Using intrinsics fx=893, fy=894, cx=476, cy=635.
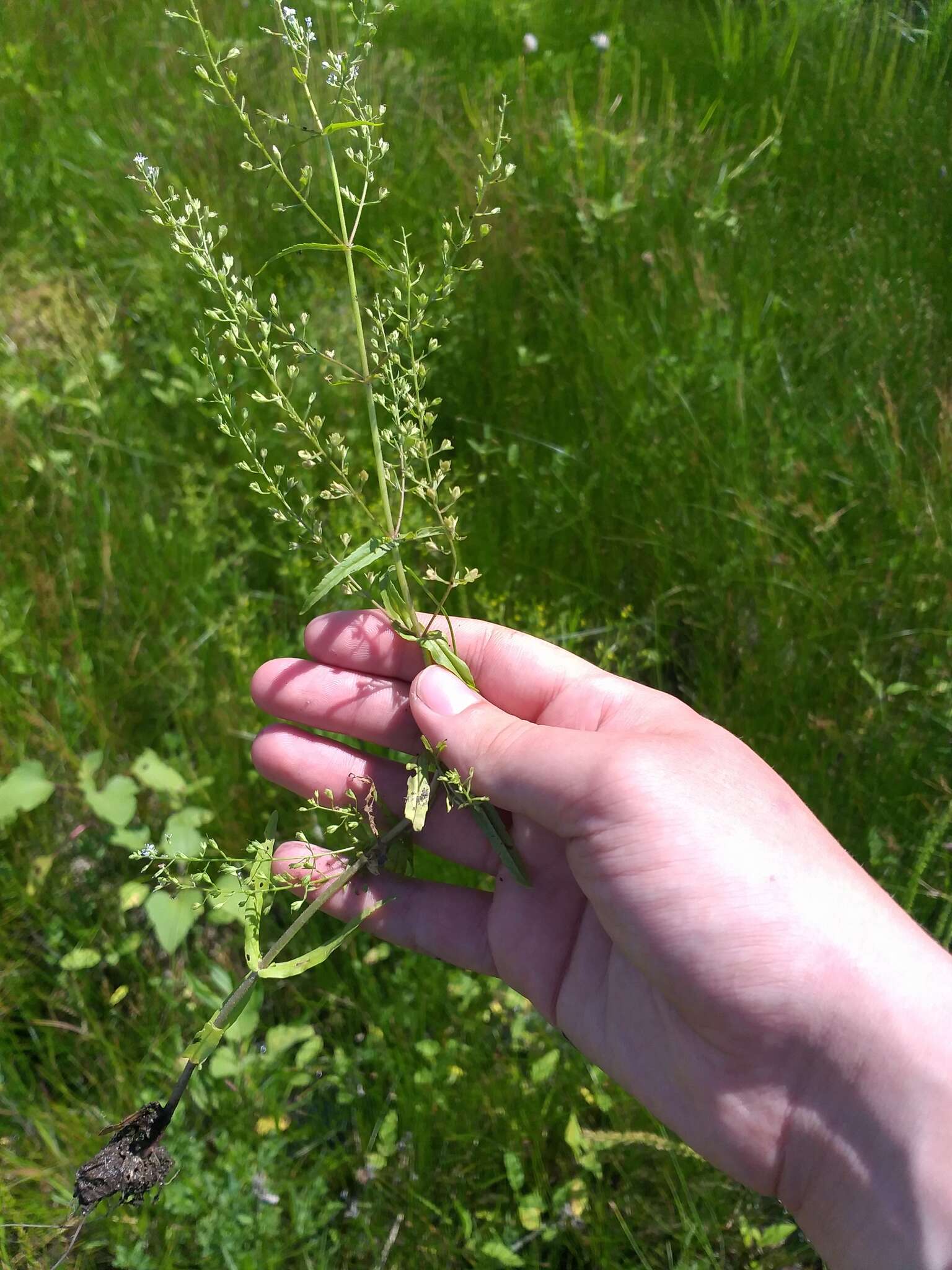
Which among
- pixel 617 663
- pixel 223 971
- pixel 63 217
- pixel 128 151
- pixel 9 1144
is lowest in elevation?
pixel 9 1144

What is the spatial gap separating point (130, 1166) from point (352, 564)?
1033 millimetres

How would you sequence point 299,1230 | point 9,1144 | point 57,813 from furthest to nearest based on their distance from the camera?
1. point 57,813
2. point 9,1144
3. point 299,1230

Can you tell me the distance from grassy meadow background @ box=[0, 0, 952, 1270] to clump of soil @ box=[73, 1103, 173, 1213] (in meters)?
0.24

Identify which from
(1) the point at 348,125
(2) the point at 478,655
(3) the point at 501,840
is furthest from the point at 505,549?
(1) the point at 348,125

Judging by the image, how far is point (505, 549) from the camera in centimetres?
258

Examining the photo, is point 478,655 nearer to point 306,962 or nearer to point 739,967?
point 306,962

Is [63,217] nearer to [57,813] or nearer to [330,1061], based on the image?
[57,813]

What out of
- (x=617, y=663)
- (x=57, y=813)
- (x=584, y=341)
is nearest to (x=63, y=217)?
(x=584, y=341)

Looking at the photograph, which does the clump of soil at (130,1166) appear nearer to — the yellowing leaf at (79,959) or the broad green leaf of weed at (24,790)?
Result: the yellowing leaf at (79,959)

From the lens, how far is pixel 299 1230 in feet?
5.64

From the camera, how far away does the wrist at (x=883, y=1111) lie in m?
1.35

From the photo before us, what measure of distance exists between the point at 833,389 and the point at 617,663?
3.82 feet

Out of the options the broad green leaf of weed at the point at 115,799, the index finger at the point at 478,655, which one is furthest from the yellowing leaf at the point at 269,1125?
the index finger at the point at 478,655

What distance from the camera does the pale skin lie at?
1400 millimetres
